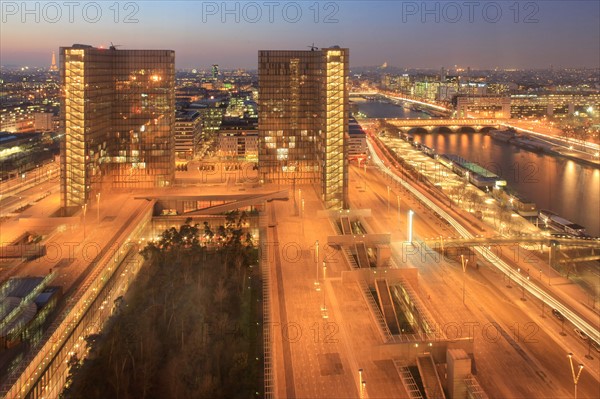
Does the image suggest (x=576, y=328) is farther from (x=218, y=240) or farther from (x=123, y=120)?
(x=123, y=120)

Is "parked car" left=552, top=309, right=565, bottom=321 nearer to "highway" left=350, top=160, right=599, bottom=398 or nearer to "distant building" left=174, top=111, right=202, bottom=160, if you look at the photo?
"highway" left=350, top=160, right=599, bottom=398

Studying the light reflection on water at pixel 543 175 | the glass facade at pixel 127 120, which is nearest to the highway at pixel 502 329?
the light reflection on water at pixel 543 175

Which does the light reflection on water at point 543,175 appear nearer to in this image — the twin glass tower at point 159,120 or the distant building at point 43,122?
the twin glass tower at point 159,120

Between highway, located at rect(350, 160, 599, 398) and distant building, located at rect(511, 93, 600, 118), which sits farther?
distant building, located at rect(511, 93, 600, 118)

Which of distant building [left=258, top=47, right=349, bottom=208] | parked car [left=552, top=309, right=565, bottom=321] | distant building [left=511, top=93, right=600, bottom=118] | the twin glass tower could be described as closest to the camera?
parked car [left=552, top=309, right=565, bottom=321]

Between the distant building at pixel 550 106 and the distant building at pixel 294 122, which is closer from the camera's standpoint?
the distant building at pixel 294 122

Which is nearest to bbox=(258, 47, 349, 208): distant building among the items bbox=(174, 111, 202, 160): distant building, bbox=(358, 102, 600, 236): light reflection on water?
bbox=(174, 111, 202, 160): distant building
